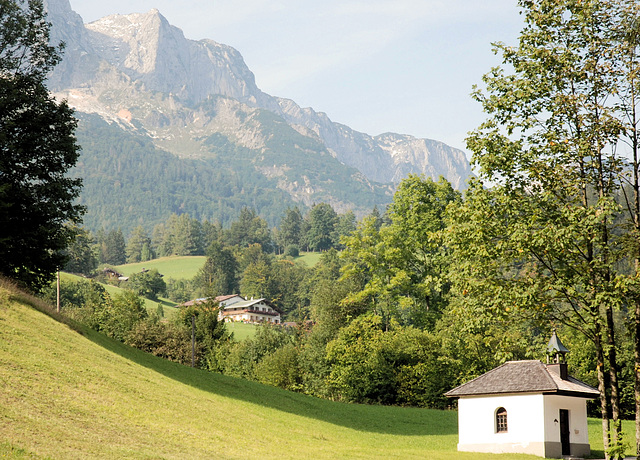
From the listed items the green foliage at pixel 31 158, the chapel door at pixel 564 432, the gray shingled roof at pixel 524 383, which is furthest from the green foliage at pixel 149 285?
the chapel door at pixel 564 432

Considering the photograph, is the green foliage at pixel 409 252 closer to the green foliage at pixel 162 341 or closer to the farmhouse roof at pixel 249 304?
the green foliage at pixel 162 341

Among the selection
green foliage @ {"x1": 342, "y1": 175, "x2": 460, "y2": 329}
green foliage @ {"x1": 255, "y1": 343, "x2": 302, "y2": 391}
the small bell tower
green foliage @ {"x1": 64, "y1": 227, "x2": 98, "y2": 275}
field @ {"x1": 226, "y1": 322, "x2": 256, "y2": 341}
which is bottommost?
green foliage @ {"x1": 255, "y1": 343, "x2": 302, "y2": 391}

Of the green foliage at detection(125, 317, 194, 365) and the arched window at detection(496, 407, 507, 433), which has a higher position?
the green foliage at detection(125, 317, 194, 365)

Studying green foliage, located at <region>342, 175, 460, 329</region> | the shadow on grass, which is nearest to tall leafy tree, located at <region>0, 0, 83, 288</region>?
the shadow on grass

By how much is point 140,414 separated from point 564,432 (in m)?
23.3

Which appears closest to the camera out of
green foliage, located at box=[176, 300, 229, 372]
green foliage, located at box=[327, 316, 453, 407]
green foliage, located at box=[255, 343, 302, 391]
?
green foliage, located at box=[327, 316, 453, 407]

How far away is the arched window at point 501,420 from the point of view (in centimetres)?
3706

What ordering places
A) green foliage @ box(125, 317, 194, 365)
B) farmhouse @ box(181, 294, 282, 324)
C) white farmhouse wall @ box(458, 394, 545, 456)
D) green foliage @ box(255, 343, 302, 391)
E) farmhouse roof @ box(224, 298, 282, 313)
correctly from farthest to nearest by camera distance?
farmhouse roof @ box(224, 298, 282, 313) < farmhouse @ box(181, 294, 282, 324) < green foliage @ box(125, 317, 194, 365) < green foliage @ box(255, 343, 302, 391) < white farmhouse wall @ box(458, 394, 545, 456)

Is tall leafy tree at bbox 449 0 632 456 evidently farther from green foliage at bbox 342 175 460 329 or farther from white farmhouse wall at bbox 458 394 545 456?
green foliage at bbox 342 175 460 329

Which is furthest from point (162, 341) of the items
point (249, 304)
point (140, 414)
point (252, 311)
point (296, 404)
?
point (249, 304)

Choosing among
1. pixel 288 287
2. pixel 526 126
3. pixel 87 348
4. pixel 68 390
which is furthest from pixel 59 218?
pixel 288 287

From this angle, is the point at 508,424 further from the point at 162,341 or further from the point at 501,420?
the point at 162,341

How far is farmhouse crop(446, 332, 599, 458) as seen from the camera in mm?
35656

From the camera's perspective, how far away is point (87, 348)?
1388 inches
